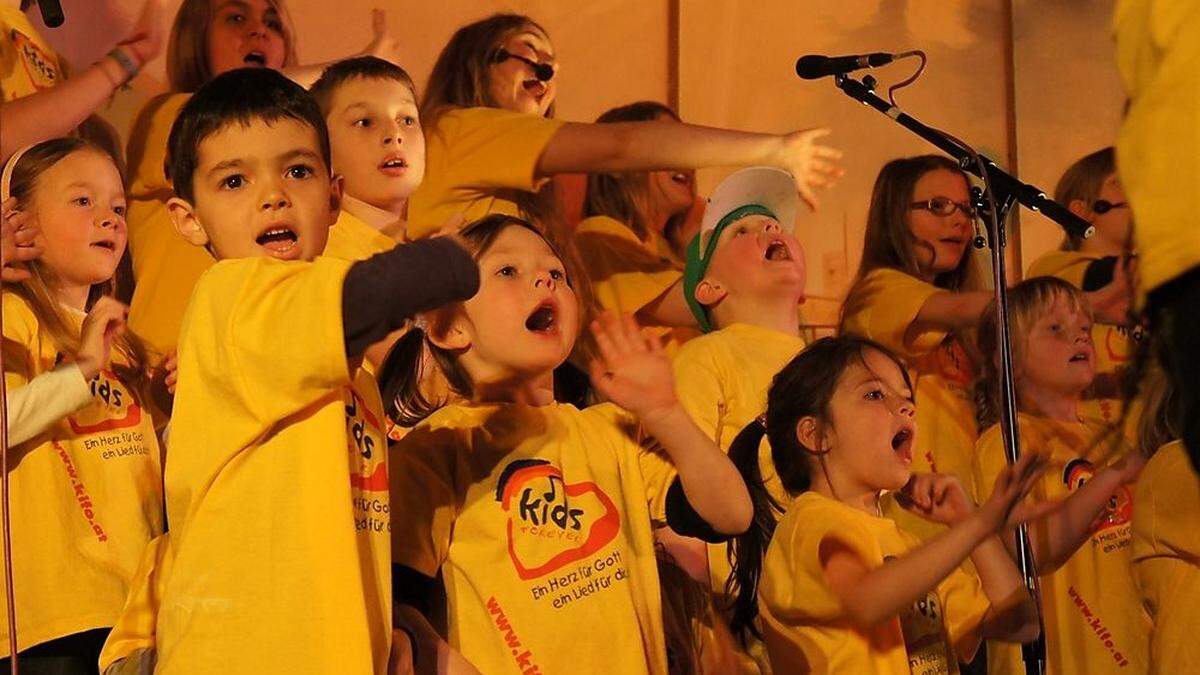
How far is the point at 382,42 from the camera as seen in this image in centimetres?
305

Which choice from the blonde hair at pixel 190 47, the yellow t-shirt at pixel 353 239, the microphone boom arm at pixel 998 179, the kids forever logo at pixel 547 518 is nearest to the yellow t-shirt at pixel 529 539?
the kids forever logo at pixel 547 518

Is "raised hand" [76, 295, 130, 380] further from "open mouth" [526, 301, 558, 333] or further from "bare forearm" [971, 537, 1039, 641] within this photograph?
"bare forearm" [971, 537, 1039, 641]

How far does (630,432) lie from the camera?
2.29 m

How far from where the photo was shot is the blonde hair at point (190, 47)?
2869 mm

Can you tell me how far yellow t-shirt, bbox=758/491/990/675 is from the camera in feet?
7.71

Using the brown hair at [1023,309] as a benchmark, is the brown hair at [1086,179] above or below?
above

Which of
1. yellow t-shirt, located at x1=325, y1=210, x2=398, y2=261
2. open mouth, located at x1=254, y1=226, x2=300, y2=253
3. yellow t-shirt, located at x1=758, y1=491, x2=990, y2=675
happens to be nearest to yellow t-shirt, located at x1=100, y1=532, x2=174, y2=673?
open mouth, located at x1=254, y1=226, x2=300, y2=253

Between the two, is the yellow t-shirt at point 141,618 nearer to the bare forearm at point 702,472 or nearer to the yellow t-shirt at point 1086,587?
the bare forearm at point 702,472

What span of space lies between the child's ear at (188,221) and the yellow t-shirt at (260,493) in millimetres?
206

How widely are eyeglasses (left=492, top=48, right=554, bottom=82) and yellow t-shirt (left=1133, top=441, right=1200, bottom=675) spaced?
48.7 inches

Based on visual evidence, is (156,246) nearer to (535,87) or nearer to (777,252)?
(535,87)

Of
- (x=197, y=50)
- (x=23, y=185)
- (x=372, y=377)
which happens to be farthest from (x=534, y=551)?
(x=197, y=50)

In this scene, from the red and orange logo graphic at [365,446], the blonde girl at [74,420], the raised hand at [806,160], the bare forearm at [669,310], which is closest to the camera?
the red and orange logo graphic at [365,446]

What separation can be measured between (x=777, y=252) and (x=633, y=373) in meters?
1.07
